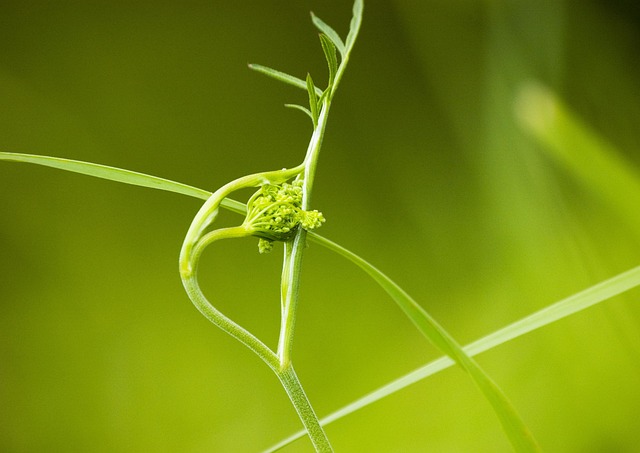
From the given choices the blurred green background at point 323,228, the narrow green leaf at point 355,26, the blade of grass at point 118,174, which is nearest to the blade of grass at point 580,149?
the blurred green background at point 323,228

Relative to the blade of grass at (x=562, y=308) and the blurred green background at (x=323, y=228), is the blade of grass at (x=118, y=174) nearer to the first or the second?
the blade of grass at (x=562, y=308)

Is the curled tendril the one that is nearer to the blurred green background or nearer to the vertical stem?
the vertical stem

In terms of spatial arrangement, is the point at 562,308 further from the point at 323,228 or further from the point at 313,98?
the point at 323,228

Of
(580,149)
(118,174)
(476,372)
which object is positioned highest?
(580,149)

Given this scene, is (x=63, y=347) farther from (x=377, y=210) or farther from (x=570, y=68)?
(x=570, y=68)

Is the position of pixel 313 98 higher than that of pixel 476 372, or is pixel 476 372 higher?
pixel 313 98

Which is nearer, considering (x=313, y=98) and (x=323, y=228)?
(x=313, y=98)

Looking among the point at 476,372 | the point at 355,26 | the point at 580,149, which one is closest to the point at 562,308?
the point at 476,372

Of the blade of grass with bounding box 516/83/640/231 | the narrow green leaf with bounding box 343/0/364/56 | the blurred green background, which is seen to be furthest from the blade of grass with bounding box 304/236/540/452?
the blade of grass with bounding box 516/83/640/231
